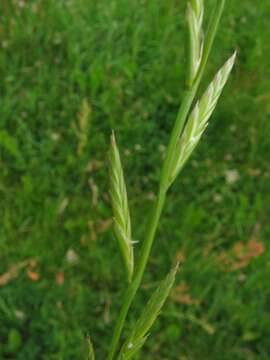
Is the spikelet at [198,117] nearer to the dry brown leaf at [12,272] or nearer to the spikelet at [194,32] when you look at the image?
the spikelet at [194,32]

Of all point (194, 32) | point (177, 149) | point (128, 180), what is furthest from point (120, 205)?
point (128, 180)

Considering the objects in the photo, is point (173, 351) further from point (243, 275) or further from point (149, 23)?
point (149, 23)

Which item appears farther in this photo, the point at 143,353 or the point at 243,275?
the point at 243,275

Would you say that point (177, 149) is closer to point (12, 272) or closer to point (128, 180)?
point (12, 272)

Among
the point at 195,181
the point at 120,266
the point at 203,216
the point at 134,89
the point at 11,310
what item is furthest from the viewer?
the point at 134,89

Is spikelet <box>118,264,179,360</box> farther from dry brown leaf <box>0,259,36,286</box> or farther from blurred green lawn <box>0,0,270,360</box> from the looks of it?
dry brown leaf <box>0,259,36,286</box>

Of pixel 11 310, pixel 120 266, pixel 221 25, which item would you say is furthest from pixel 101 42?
pixel 11 310
